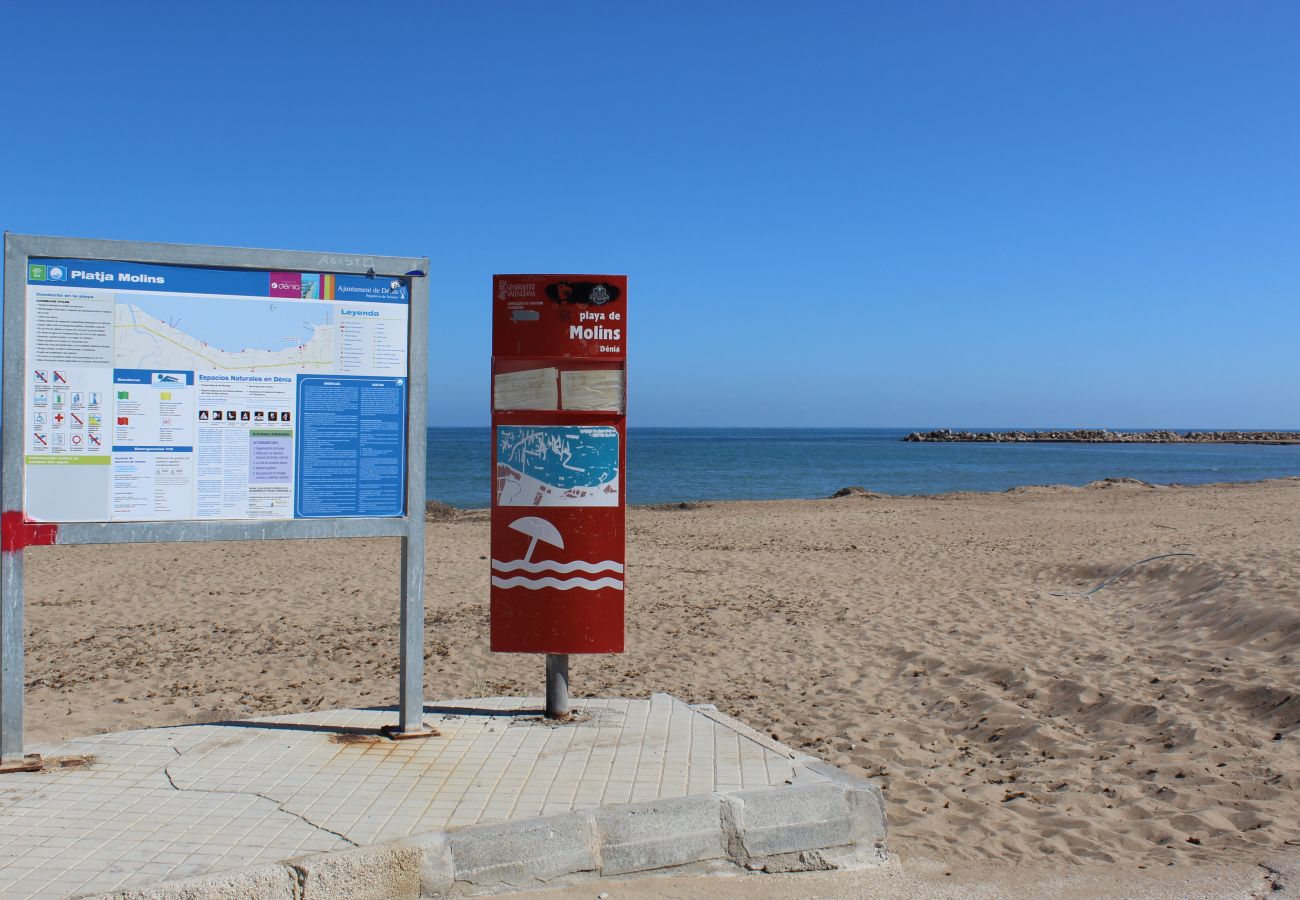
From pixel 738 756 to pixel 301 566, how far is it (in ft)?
34.9

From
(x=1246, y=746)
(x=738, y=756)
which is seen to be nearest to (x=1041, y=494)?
(x=1246, y=746)

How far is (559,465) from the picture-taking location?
513cm

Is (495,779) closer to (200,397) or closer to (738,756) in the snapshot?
(738,756)

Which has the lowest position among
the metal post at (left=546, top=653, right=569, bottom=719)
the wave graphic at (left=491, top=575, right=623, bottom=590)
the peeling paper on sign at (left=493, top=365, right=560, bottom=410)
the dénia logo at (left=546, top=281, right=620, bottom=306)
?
the metal post at (left=546, top=653, right=569, bottom=719)

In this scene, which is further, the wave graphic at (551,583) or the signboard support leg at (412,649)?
the wave graphic at (551,583)

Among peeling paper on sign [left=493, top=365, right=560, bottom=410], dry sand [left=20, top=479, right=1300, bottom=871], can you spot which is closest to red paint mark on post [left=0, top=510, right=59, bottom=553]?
peeling paper on sign [left=493, top=365, right=560, bottom=410]

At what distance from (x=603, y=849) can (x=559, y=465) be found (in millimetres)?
1990

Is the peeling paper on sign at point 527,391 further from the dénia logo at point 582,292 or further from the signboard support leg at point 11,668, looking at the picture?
the signboard support leg at point 11,668

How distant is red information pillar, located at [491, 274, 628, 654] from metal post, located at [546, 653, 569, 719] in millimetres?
189

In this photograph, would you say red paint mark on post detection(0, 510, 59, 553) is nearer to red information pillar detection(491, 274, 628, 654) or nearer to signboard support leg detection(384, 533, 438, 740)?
signboard support leg detection(384, 533, 438, 740)

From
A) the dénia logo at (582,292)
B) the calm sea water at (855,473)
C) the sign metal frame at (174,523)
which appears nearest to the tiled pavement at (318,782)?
the sign metal frame at (174,523)

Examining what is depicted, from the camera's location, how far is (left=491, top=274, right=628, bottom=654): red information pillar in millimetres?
5102

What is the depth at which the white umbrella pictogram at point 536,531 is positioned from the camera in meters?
5.12

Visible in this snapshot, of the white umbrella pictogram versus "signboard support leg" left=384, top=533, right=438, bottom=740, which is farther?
the white umbrella pictogram
